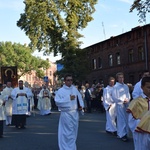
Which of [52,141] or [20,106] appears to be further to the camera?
[20,106]

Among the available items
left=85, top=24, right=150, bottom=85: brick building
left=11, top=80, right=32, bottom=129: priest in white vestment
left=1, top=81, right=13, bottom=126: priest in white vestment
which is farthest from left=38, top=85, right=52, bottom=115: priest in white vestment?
left=85, top=24, right=150, bottom=85: brick building

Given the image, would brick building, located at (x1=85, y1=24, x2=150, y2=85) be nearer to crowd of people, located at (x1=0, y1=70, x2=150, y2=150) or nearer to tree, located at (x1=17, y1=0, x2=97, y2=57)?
tree, located at (x1=17, y1=0, x2=97, y2=57)

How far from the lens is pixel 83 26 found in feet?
136

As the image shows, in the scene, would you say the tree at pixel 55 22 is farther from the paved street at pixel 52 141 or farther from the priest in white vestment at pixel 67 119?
the priest in white vestment at pixel 67 119

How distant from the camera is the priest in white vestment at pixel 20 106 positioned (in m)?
15.0

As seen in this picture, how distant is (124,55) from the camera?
44.5 metres

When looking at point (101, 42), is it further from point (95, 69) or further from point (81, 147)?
point (81, 147)

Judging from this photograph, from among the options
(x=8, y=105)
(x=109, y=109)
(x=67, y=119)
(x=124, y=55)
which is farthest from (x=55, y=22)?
(x=67, y=119)

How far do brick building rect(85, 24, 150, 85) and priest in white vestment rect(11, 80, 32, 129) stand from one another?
82.2ft

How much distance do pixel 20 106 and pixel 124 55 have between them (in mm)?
30688

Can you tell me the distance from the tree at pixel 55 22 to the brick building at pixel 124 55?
3.70 meters

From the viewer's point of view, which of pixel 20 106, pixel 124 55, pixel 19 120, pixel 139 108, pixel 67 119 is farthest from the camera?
pixel 124 55

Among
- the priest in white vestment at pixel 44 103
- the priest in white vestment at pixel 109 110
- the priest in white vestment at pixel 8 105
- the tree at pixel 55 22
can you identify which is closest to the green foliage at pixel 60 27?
the tree at pixel 55 22

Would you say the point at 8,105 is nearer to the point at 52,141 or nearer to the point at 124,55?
the point at 52,141
